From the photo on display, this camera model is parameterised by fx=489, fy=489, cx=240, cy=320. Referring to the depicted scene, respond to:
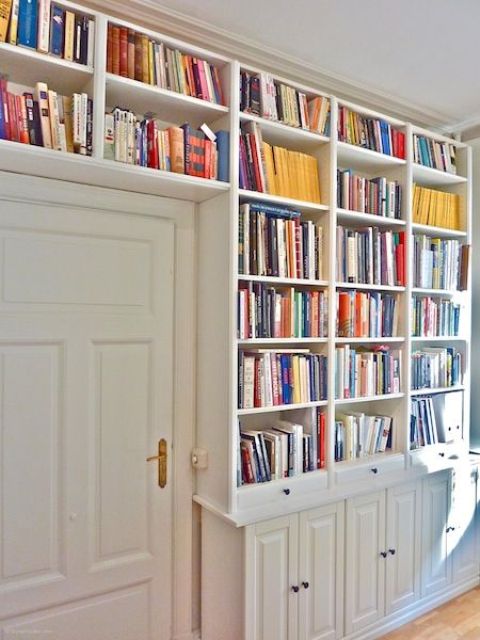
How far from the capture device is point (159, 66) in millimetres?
1874

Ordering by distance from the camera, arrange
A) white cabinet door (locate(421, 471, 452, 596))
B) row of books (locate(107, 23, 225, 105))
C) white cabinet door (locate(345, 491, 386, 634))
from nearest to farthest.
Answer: row of books (locate(107, 23, 225, 105))
white cabinet door (locate(345, 491, 386, 634))
white cabinet door (locate(421, 471, 452, 596))

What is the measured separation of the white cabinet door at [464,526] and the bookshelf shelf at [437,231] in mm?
1368

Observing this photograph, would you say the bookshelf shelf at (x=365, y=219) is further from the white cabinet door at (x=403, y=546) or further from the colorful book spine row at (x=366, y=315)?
the white cabinet door at (x=403, y=546)

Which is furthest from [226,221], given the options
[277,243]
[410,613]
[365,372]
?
[410,613]

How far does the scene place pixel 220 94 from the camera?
2035 millimetres

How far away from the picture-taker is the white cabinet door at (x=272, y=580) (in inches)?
77.0

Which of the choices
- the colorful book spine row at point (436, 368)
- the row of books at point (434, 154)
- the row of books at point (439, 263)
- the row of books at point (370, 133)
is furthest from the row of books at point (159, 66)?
the colorful book spine row at point (436, 368)

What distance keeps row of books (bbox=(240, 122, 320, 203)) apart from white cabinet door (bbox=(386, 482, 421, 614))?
1.56 meters

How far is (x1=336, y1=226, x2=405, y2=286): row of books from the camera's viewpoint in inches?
94.7

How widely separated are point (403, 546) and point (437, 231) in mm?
1723

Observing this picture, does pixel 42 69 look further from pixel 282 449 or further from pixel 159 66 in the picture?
pixel 282 449

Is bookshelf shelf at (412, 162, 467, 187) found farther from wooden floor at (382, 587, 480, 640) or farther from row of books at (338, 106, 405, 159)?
wooden floor at (382, 587, 480, 640)

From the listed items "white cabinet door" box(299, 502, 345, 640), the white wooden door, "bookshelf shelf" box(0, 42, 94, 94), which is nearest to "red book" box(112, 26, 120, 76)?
"bookshelf shelf" box(0, 42, 94, 94)

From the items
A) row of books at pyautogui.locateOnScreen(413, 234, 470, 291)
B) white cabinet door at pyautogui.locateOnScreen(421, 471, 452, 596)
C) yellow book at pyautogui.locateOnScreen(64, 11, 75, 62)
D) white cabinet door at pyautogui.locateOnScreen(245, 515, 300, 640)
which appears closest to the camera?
yellow book at pyautogui.locateOnScreen(64, 11, 75, 62)
